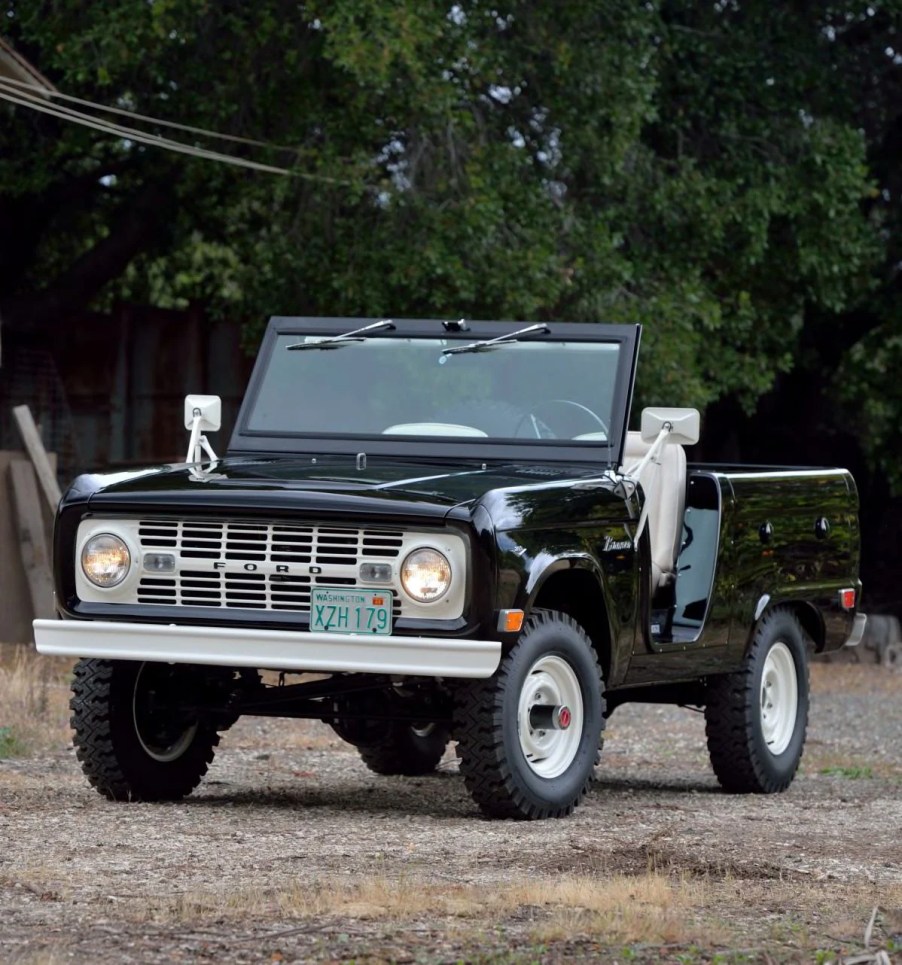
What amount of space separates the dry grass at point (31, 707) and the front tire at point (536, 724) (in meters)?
3.60

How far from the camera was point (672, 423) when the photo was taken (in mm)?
9000

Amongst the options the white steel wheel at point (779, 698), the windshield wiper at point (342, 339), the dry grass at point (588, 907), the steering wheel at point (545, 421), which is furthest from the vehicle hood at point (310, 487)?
the white steel wheel at point (779, 698)

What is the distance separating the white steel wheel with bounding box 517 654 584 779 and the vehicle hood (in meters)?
0.74

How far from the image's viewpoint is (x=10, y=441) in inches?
880

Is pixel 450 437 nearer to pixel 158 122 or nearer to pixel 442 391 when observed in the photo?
pixel 442 391

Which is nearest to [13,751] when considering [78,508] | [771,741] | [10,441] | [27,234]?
[78,508]

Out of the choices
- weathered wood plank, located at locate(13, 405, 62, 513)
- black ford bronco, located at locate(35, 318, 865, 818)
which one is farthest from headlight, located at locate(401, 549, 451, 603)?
weathered wood plank, located at locate(13, 405, 62, 513)

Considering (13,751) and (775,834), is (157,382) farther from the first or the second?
(775,834)

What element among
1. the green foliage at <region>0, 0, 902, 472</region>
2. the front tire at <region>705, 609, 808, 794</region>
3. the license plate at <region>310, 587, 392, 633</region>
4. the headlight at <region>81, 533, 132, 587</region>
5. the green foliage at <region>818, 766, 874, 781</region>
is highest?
the green foliage at <region>0, 0, 902, 472</region>

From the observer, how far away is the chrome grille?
786cm

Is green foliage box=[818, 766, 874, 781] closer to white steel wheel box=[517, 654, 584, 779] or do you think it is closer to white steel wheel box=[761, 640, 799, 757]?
white steel wheel box=[761, 640, 799, 757]

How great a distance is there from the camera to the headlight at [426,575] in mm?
7746

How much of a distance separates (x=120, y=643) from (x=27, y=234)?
16449 mm

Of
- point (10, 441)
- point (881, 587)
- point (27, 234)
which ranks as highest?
point (27, 234)
